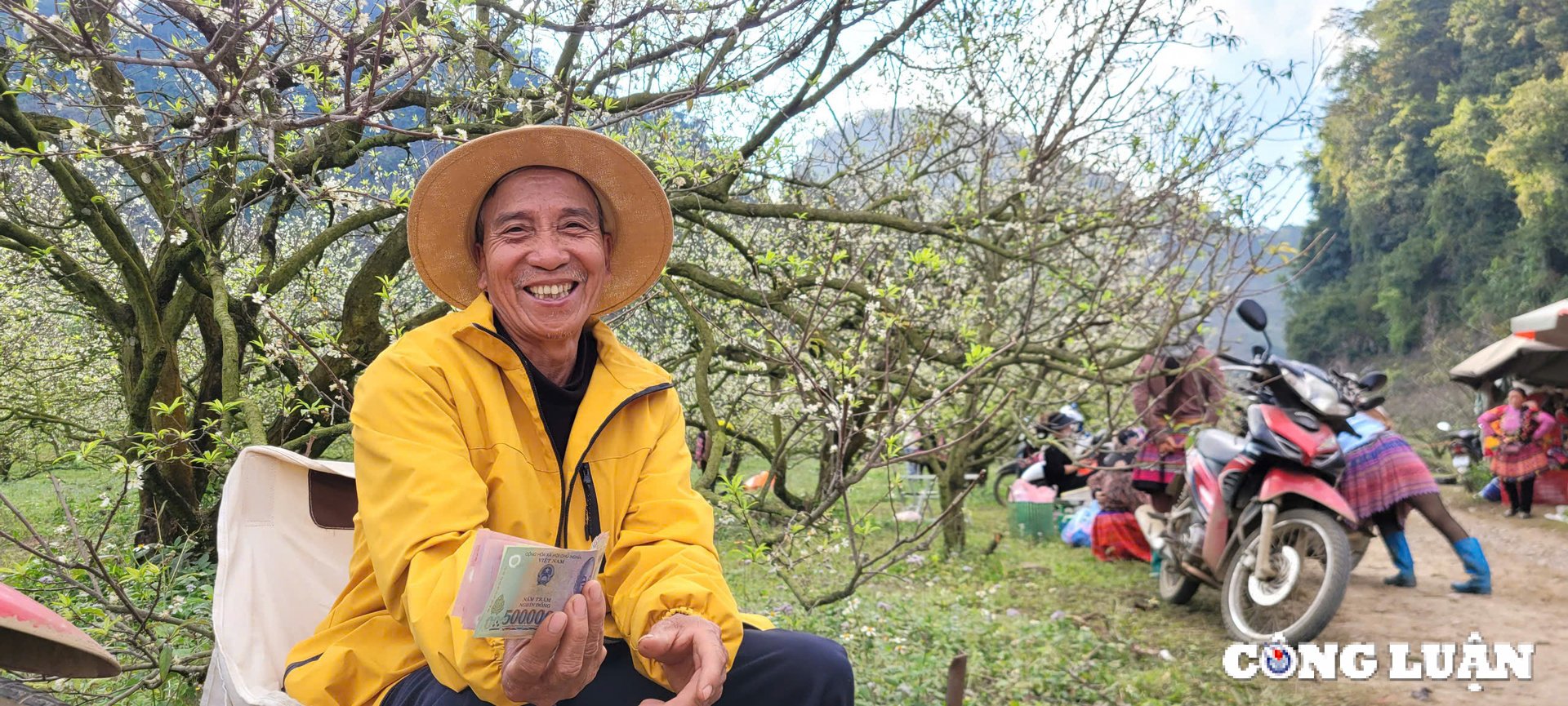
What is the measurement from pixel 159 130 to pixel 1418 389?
28132mm

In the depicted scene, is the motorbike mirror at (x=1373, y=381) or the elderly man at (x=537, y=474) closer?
the elderly man at (x=537, y=474)

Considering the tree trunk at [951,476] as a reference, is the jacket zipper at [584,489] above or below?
above

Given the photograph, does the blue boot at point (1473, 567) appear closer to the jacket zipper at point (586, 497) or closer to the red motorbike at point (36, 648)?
the jacket zipper at point (586, 497)

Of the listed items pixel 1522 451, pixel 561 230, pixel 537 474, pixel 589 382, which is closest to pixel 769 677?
pixel 537 474

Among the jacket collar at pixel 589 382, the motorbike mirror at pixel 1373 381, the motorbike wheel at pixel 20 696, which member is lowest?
the motorbike wheel at pixel 20 696

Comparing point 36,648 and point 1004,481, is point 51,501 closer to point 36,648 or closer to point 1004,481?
point 36,648

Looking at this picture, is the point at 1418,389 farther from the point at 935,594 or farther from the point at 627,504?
the point at 627,504

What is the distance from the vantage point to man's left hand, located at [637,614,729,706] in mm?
1747

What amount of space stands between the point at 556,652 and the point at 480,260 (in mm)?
1122

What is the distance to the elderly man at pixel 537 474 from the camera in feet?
5.74

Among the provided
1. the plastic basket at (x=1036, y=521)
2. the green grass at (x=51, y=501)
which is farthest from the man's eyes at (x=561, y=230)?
the plastic basket at (x=1036, y=521)

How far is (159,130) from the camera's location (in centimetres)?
390

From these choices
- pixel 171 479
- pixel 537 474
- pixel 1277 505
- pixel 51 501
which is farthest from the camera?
pixel 51 501

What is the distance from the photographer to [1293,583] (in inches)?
196
